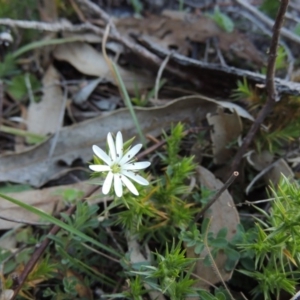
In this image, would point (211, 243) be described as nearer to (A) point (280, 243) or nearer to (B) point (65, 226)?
(A) point (280, 243)

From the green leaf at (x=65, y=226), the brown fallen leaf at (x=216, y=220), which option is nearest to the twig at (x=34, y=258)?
the green leaf at (x=65, y=226)

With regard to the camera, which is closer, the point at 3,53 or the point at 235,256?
the point at 235,256

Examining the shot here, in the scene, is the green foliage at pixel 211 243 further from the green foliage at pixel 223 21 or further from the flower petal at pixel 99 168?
the green foliage at pixel 223 21

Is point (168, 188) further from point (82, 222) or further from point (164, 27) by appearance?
point (164, 27)

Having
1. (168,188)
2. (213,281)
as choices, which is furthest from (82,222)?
(213,281)

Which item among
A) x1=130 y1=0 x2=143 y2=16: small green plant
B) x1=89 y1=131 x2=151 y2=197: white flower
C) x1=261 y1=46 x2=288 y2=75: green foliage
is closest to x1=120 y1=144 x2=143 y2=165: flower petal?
x1=89 y1=131 x2=151 y2=197: white flower

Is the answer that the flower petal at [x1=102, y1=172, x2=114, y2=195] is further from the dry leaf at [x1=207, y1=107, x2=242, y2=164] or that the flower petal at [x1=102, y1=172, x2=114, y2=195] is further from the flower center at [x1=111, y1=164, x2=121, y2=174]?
the dry leaf at [x1=207, y1=107, x2=242, y2=164]

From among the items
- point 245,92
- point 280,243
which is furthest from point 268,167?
point 280,243
